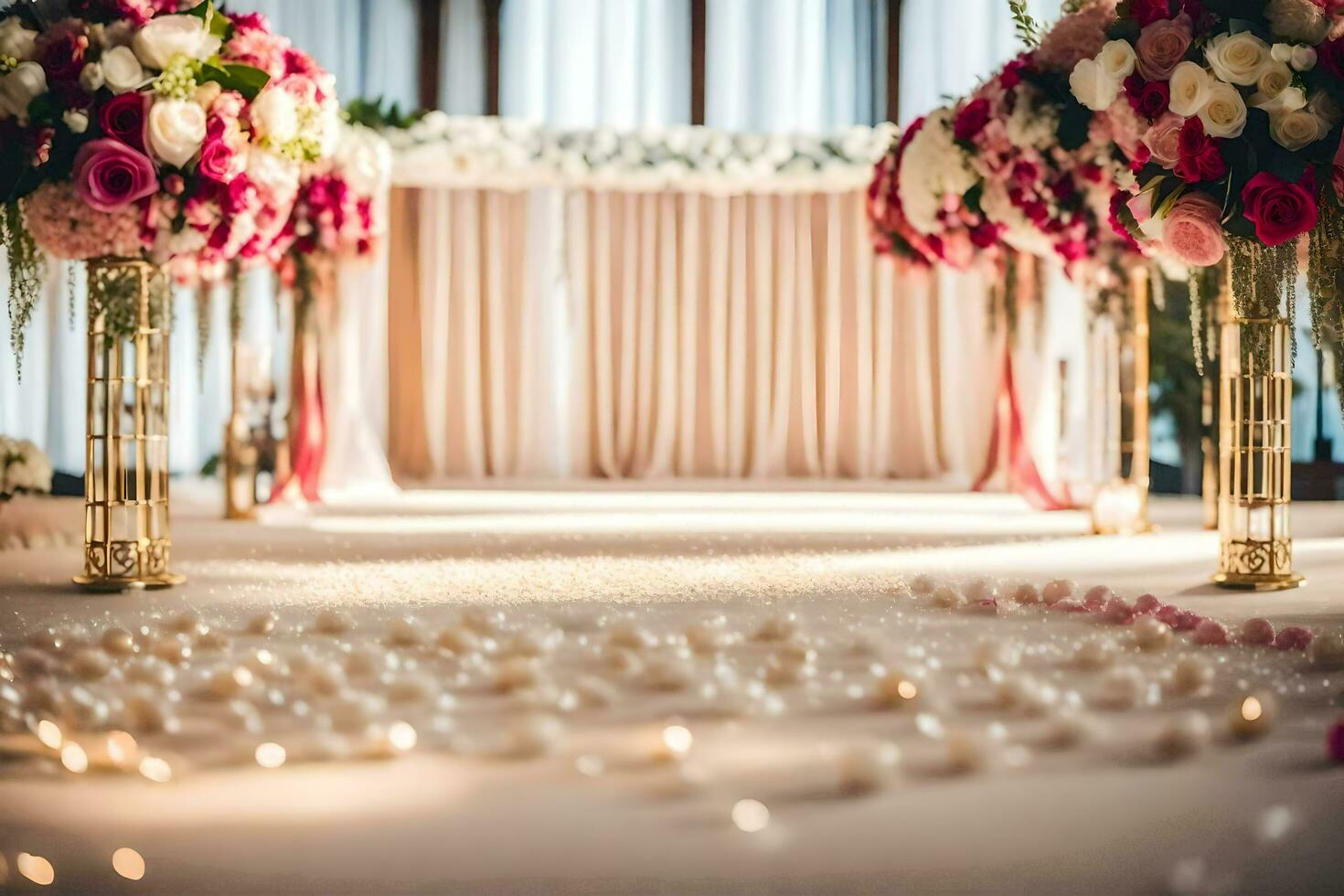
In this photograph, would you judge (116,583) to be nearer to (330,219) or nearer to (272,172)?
(272,172)

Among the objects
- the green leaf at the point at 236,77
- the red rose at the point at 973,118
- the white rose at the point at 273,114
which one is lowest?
the white rose at the point at 273,114

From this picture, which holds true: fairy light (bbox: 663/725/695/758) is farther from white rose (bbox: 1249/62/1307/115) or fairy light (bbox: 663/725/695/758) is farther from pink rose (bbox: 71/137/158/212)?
pink rose (bbox: 71/137/158/212)

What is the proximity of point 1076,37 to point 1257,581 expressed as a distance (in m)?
1.31

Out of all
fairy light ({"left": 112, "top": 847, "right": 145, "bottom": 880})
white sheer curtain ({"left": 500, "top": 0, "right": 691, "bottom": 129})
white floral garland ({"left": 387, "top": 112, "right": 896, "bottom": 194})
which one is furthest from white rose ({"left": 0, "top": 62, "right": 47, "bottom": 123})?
white sheer curtain ({"left": 500, "top": 0, "right": 691, "bottom": 129})

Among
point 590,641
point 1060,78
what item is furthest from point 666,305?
point 590,641

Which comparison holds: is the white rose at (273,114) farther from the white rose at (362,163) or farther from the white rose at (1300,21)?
the white rose at (1300,21)

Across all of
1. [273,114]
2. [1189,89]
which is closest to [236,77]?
[273,114]

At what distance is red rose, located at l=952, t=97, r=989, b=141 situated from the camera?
3193mm

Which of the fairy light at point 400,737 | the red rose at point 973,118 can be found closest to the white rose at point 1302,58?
the red rose at point 973,118

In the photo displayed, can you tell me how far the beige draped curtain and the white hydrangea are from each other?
3.32m

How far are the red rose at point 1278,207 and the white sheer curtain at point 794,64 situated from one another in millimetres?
6342

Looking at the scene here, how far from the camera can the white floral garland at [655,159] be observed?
6309 millimetres

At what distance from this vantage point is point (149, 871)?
988mm

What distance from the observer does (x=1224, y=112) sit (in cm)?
202
